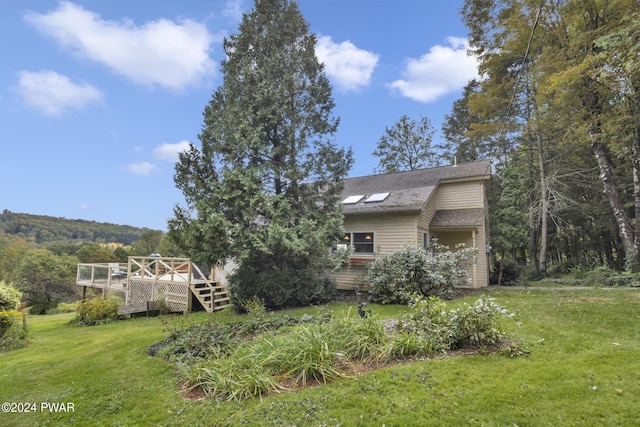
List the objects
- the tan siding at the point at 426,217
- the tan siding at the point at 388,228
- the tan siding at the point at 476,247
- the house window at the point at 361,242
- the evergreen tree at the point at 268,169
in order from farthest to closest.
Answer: the tan siding at the point at 476,247, the house window at the point at 361,242, the tan siding at the point at 426,217, the tan siding at the point at 388,228, the evergreen tree at the point at 268,169

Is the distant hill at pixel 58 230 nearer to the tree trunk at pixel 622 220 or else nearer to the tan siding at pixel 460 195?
the tan siding at pixel 460 195

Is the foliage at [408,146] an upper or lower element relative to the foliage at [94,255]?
upper

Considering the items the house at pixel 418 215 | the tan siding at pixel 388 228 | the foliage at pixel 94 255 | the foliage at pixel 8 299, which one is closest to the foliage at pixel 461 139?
the house at pixel 418 215

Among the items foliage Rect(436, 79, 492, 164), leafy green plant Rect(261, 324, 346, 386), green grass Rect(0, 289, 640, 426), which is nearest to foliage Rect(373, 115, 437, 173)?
foliage Rect(436, 79, 492, 164)

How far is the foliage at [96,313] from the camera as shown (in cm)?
1041

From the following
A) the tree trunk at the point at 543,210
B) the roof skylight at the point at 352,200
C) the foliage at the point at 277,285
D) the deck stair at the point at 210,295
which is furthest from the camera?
Answer: the tree trunk at the point at 543,210

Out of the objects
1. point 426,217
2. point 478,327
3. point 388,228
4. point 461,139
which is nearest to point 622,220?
point 426,217

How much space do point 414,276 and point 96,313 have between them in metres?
10.8

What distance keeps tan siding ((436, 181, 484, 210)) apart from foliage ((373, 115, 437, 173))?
480 inches

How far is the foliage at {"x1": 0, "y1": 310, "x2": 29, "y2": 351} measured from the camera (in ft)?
24.2

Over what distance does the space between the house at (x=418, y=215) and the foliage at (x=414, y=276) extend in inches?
71.5

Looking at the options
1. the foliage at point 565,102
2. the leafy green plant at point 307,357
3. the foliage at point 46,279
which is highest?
the foliage at point 565,102

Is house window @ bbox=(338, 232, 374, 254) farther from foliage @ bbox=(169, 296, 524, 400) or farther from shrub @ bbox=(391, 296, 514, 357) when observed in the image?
shrub @ bbox=(391, 296, 514, 357)

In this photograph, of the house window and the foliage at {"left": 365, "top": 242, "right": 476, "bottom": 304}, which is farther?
the house window
